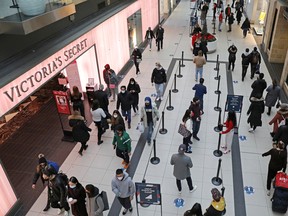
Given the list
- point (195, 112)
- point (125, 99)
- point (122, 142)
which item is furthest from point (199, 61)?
point (122, 142)

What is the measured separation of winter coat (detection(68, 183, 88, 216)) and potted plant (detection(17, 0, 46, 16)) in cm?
382

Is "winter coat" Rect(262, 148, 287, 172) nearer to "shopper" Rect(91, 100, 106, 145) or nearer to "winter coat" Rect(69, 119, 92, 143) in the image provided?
"shopper" Rect(91, 100, 106, 145)

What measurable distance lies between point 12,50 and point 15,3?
1.16 metres

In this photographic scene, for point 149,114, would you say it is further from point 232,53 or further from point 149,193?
point 232,53

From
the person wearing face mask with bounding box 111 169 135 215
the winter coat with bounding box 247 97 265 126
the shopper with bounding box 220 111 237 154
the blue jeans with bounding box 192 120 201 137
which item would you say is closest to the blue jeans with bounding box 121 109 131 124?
the blue jeans with bounding box 192 120 201 137

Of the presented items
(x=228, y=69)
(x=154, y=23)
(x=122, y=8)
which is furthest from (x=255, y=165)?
(x=154, y=23)

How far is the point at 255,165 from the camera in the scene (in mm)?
8203

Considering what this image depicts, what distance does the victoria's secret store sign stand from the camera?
6.32 meters

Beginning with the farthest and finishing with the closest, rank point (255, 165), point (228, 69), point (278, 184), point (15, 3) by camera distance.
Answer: point (228, 69) < point (255, 165) < point (278, 184) < point (15, 3)

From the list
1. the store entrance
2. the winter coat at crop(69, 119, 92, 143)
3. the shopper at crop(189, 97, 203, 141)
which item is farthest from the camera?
the store entrance

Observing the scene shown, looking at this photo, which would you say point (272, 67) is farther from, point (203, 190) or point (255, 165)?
point (203, 190)

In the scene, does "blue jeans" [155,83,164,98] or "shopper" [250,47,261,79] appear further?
"shopper" [250,47,261,79]

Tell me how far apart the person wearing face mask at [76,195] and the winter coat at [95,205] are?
26 cm

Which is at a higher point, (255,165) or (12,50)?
(12,50)
